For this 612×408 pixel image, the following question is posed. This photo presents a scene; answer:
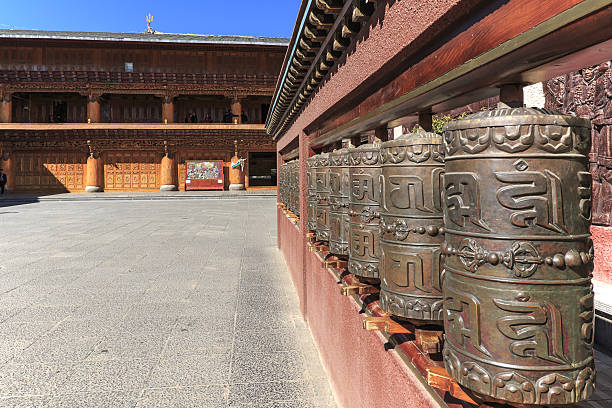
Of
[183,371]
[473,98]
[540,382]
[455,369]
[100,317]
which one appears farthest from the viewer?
[100,317]

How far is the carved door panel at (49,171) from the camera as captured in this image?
2373cm

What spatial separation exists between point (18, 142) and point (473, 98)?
28.0 m

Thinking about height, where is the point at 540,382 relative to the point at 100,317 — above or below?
above

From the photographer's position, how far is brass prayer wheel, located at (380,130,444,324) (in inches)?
52.9

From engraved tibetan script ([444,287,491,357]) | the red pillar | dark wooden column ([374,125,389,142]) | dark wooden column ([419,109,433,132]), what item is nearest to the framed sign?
the red pillar

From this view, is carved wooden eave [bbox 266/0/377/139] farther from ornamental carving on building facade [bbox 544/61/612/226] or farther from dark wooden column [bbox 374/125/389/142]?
ornamental carving on building facade [bbox 544/61/612/226]

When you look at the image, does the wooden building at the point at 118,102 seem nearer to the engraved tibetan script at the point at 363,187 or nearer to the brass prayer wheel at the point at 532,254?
the engraved tibetan script at the point at 363,187

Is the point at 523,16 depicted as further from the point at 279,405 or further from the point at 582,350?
the point at 279,405

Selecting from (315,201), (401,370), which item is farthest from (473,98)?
(315,201)

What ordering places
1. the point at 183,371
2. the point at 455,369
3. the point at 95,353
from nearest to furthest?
the point at 455,369 → the point at 183,371 → the point at 95,353

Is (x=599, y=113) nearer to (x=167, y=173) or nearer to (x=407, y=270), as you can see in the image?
(x=407, y=270)

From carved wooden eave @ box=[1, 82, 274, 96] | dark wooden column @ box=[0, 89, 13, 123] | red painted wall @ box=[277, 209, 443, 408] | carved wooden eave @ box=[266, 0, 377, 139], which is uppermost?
carved wooden eave @ box=[1, 82, 274, 96]

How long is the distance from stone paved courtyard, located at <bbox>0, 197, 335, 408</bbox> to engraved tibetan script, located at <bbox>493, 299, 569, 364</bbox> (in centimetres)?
178

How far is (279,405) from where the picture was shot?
2416 millimetres
